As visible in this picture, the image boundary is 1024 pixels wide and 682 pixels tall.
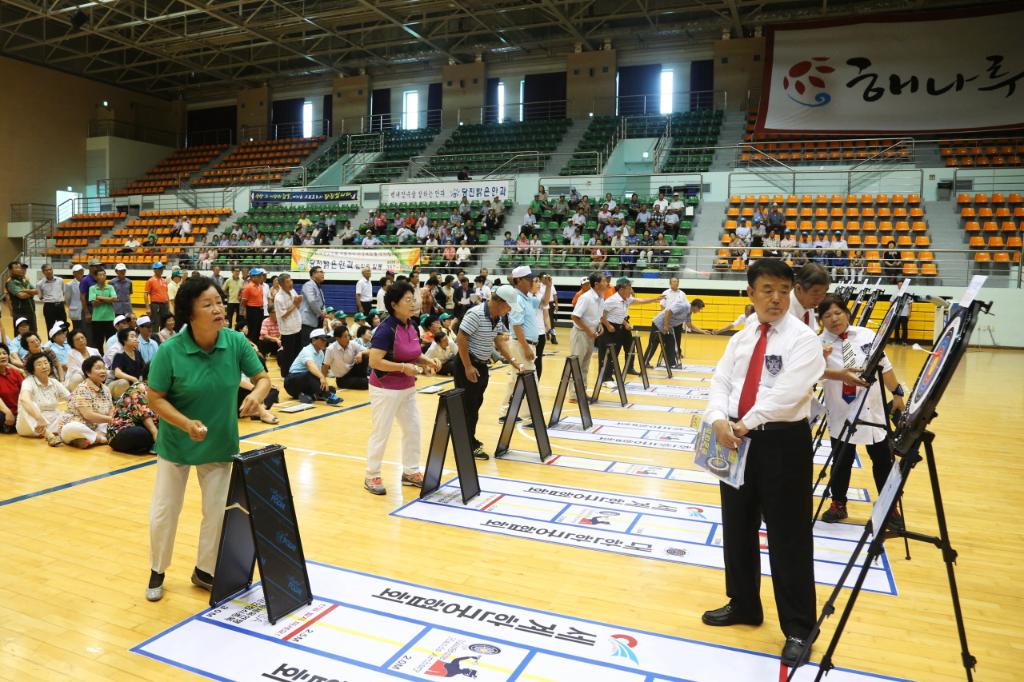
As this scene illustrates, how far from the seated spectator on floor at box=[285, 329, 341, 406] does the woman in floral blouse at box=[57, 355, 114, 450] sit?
2639 mm

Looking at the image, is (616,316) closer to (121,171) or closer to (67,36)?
(67,36)

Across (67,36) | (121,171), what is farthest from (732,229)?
(121,171)

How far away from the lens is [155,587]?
3863 millimetres

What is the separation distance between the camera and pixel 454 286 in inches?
651

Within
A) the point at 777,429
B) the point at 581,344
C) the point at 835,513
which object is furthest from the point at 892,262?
the point at 777,429

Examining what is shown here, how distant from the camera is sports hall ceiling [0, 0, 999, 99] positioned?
25.3 meters

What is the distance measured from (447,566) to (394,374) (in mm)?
1724

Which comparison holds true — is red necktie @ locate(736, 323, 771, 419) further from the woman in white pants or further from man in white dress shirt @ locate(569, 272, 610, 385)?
man in white dress shirt @ locate(569, 272, 610, 385)

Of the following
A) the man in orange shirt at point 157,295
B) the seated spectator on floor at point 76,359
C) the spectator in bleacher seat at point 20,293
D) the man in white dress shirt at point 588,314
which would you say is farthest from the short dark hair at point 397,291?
the man in orange shirt at point 157,295

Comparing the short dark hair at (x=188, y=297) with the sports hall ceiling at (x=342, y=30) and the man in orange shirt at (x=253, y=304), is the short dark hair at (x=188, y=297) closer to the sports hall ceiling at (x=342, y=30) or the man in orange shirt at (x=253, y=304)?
the man in orange shirt at (x=253, y=304)

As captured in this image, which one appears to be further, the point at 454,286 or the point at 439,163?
the point at 439,163

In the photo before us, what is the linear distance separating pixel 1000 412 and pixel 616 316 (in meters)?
5.40

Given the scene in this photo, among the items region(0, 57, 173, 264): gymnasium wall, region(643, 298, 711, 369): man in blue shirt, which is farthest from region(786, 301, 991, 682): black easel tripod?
region(0, 57, 173, 264): gymnasium wall

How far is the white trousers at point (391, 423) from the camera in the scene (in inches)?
218
